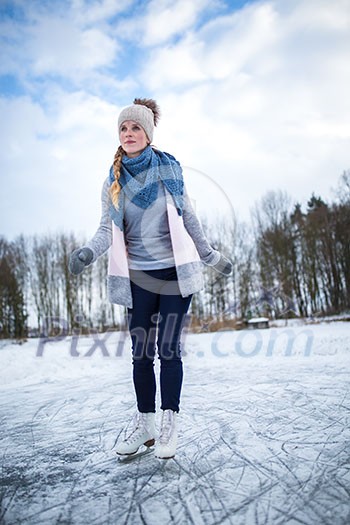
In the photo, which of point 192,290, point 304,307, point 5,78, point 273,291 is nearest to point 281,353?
point 192,290

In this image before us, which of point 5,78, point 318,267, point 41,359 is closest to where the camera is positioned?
point 41,359

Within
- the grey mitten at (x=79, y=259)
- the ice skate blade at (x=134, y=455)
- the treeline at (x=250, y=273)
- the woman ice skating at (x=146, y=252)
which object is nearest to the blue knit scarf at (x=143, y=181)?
the woman ice skating at (x=146, y=252)

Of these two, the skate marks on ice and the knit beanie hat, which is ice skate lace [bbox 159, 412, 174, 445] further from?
the knit beanie hat

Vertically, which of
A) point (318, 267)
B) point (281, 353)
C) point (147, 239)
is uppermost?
point (318, 267)

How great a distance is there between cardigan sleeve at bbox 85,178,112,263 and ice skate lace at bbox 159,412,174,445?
33.7 inches

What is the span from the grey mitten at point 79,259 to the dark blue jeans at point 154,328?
0.26 meters

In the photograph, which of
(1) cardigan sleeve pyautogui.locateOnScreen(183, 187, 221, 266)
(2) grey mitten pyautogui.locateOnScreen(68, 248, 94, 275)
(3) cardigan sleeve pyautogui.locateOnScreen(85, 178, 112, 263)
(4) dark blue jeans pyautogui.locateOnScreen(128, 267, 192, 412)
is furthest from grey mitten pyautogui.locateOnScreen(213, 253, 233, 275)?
(2) grey mitten pyautogui.locateOnScreen(68, 248, 94, 275)

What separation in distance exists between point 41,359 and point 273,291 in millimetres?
18929

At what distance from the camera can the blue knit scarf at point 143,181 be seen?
1787 mm

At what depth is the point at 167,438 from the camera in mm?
1525

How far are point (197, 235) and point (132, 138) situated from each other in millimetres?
651

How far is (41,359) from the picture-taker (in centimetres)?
660

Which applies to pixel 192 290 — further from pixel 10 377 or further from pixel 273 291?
pixel 273 291

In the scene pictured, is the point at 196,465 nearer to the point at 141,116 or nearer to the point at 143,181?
the point at 143,181
